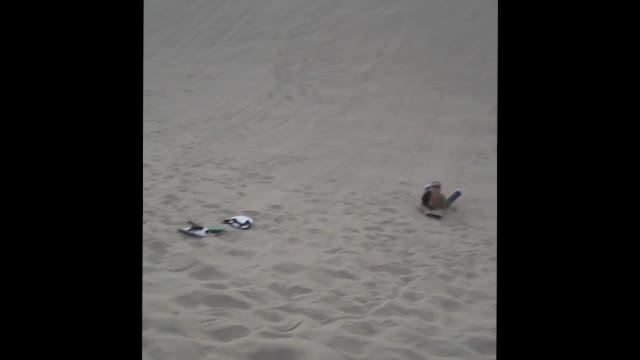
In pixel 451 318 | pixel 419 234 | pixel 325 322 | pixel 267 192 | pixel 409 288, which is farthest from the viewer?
pixel 267 192

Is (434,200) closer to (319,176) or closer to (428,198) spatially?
(428,198)

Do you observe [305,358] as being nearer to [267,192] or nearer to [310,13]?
[267,192]

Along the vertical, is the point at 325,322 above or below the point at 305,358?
above

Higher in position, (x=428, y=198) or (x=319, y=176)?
(x=319, y=176)

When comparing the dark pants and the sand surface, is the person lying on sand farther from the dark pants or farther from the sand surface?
the sand surface

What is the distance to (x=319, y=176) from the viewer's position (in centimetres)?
490

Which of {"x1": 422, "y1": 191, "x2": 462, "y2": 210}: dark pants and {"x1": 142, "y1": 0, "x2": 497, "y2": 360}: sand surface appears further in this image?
{"x1": 422, "y1": 191, "x2": 462, "y2": 210}: dark pants

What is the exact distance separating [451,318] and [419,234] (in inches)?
44.5

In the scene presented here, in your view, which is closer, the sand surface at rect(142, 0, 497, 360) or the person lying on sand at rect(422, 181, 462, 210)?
the sand surface at rect(142, 0, 497, 360)

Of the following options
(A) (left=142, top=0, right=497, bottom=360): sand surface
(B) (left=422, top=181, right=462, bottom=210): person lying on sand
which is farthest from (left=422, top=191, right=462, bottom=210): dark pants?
(A) (left=142, top=0, right=497, bottom=360): sand surface

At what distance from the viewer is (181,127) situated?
20.1ft

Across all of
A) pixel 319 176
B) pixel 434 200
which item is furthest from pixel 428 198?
pixel 319 176

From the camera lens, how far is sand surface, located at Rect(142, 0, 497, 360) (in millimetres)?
2393
